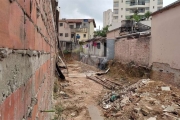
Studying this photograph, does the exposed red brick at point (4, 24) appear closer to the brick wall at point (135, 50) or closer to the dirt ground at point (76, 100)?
the dirt ground at point (76, 100)

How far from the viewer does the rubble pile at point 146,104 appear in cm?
516

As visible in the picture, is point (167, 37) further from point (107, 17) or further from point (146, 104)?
point (107, 17)

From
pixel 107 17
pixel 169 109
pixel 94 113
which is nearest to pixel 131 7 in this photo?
pixel 107 17

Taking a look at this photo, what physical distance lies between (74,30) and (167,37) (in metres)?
33.4

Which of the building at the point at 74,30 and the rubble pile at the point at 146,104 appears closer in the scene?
the rubble pile at the point at 146,104

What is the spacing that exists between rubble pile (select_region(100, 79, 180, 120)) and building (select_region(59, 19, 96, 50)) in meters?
30.0

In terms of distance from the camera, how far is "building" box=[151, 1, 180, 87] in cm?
754

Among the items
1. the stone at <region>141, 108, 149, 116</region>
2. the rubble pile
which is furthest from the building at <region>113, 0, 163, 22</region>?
the stone at <region>141, 108, 149, 116</region>

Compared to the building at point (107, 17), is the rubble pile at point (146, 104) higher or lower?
lower

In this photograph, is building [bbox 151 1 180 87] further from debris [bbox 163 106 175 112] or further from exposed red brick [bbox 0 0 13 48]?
Answer: exposed red brick [bbox 0 0 13 48]

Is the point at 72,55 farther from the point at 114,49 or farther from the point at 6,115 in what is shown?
the point at 6,115

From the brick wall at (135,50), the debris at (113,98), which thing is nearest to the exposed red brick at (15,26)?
the debris at (113,98)

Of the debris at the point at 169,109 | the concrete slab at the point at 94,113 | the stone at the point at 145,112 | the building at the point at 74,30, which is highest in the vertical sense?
the building at the point at 74,30

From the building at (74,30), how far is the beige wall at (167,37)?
2777 cm
